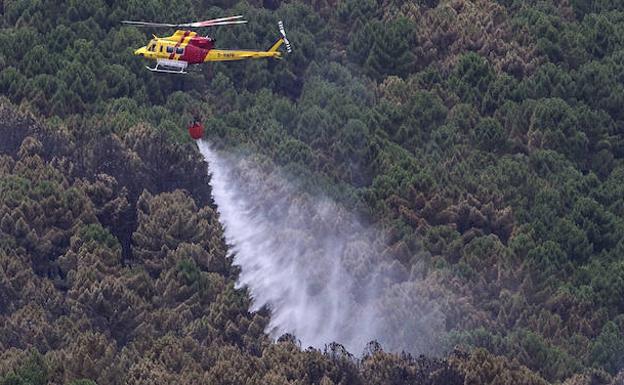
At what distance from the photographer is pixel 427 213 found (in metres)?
183

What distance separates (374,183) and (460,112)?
10.8m

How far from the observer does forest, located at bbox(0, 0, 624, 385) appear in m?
168

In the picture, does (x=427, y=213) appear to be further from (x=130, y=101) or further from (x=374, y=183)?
(x=130, y=101)

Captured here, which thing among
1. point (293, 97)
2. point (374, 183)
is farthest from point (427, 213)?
point (293, 97)

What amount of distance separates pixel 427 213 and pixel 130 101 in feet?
64.4

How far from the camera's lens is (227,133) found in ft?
615

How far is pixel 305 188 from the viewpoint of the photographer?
181875 millimetres

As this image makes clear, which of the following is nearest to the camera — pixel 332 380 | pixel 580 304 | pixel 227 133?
pixel 332 380

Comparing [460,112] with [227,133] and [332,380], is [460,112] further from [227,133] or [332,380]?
[332,380]

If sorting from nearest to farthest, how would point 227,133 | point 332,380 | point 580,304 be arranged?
point 332,380 → point 580,304 → point 227,133

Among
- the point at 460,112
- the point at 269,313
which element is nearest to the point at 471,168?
the point at 460,112

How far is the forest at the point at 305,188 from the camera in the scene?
167500mm

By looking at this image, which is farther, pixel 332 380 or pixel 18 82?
pixel 18 82

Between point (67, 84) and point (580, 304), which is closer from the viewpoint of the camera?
point (580, 304)
